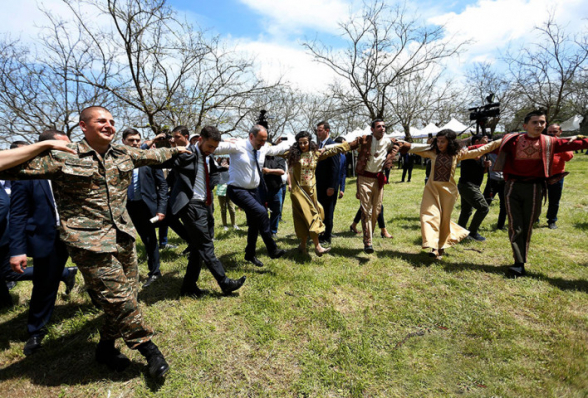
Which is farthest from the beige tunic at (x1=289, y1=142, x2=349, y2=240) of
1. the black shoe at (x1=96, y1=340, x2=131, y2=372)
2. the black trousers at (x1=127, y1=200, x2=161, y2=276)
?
the black shoe at (x1=96, y1=340, x2=131, y2=372)

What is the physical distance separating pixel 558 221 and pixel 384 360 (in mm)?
6660

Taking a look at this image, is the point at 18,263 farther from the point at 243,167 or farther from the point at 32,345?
the point at 243,167

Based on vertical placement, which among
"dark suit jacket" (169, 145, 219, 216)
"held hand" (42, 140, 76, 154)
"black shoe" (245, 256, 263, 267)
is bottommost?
"black shoe" (245, 256, 263, 267)

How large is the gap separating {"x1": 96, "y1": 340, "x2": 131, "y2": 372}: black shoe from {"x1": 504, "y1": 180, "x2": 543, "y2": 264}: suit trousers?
4.83 metres

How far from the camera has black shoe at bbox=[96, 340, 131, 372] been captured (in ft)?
8.01

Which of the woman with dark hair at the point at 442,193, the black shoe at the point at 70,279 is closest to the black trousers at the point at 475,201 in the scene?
the woman with dark hair at the point at 442,193

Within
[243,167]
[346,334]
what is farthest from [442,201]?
[243,167]

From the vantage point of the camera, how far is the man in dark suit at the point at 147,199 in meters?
4.09

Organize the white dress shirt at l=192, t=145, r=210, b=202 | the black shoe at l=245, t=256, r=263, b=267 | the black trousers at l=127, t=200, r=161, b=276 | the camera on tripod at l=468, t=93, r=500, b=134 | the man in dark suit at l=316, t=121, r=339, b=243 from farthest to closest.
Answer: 1. the camera on tripod at l=468, t=93, r=500, b=134
2. the man in dark suit at l=316, t=121, r=339, b=243
3. the black shoe at l=245, t=256, r=263, b=267
4. the black trousers at l=127, t=200, r=161, b=276
5. the white dress shirt at l=192, t=145, r=210, b=202

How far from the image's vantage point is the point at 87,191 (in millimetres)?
2125

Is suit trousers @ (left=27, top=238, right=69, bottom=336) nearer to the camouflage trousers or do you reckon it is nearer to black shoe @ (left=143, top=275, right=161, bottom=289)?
the camouflage trousers

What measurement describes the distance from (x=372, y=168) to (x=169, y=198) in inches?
123

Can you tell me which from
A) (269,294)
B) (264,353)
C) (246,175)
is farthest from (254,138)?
(264,353)

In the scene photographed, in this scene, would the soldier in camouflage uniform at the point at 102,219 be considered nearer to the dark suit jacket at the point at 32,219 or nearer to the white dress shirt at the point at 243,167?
the dark suit jacket at the point at 32,219
